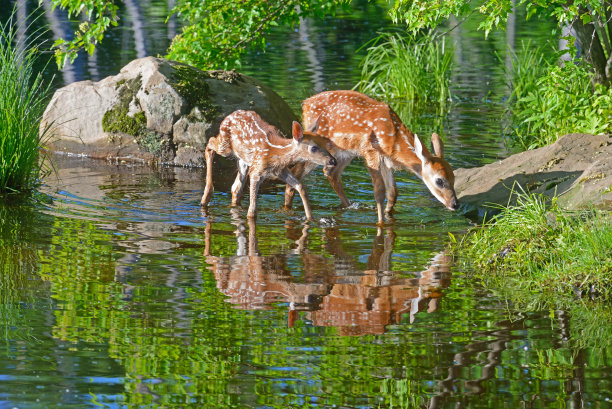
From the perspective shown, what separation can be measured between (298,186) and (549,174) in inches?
116

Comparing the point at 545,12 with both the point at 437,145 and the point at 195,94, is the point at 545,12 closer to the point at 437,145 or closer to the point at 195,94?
the point at 437,145

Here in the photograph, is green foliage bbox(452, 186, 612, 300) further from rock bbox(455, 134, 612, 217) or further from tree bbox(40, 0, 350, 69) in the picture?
tree bbox(40, 0, 350, 69)

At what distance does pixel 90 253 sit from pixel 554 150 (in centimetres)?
586

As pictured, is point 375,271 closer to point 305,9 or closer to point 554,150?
point 554,150

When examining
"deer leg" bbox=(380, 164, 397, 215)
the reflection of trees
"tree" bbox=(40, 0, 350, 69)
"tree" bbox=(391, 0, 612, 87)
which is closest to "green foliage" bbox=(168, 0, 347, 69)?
"tree" bbox=(40, 0, 350, 69)

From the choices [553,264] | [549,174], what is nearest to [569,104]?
[549,174]

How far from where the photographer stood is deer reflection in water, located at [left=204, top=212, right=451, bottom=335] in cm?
754

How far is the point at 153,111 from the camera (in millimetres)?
14273

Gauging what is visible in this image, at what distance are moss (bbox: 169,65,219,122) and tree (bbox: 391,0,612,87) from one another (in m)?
3.21

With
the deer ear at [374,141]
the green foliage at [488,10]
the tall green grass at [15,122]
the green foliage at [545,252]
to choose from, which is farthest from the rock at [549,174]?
the tall green grass at [15,122]

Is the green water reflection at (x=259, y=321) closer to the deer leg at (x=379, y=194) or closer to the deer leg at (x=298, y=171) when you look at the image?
the deer leg at (x=379, y=194)

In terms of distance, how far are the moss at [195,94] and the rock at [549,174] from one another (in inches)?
142

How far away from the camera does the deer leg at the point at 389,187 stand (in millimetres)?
11414

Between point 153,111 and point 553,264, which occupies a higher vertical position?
point 153,111
